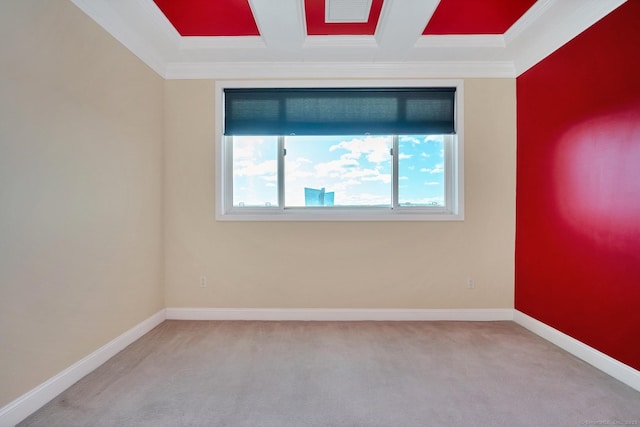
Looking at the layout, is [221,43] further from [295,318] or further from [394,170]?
[295,318]

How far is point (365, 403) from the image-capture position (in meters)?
1.86

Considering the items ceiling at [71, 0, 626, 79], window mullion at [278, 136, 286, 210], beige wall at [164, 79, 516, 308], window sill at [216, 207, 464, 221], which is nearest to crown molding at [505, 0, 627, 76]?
ceiling at [71, 0, 626, 79]

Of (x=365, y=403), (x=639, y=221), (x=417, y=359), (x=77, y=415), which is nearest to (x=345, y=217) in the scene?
(x=417, y=359)

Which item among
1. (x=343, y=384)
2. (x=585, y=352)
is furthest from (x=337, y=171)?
(x=585, y=352)

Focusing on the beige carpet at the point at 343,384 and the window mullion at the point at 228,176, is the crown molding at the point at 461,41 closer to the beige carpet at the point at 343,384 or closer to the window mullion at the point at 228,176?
the window mullion at the point at 228,176

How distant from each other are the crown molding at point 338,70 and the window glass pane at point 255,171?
0.68 meters

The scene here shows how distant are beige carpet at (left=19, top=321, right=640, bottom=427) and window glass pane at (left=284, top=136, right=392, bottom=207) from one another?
1.41 m

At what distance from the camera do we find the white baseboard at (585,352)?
203 centimetres

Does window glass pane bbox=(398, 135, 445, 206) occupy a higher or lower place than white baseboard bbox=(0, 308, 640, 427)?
higher

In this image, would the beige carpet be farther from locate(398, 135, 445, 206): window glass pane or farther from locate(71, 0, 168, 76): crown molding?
locate(71, 0, 168, 76): crown molding

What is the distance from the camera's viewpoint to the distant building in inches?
133

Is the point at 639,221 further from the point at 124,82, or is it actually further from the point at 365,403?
the point at 124,82

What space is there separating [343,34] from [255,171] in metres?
1.63

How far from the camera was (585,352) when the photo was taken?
92.5 inches
